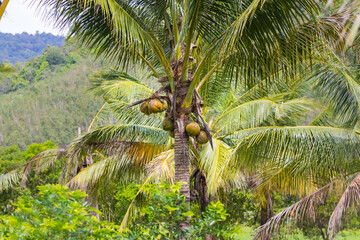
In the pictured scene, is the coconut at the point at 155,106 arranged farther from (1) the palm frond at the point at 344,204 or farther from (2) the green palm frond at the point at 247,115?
(2) the green palm frond at the point at 247,115

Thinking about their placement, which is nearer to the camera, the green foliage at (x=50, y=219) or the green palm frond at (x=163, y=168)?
the green foliage at (x=50, y=219)

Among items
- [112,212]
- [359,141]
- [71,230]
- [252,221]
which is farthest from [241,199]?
[71,230]

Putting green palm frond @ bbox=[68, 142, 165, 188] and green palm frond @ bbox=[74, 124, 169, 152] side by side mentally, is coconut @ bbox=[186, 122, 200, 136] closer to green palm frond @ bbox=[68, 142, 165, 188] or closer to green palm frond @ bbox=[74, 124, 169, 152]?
green palm frond @ bbox=[68, 142, 165, 188]

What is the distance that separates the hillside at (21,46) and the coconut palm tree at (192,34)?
396 feet

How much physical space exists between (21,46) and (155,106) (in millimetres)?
142755

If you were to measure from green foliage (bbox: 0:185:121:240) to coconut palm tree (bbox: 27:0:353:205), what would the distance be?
2309mm

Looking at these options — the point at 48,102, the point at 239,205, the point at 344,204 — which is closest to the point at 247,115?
the point at 344,204

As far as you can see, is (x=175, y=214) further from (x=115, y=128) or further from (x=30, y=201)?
(x=115, y=128)

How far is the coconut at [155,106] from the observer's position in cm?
586

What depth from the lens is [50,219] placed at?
10.2ft

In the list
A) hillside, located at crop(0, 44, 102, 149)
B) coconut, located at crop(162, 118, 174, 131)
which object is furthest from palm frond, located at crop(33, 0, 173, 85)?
hillside, located at crop(0, 44, 102, 149)

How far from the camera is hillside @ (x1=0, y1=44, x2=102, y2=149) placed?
169 ft

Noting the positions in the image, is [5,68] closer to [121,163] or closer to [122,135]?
[122,135]

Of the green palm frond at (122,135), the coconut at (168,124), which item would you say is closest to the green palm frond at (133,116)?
the green palm frond at (122,135)
